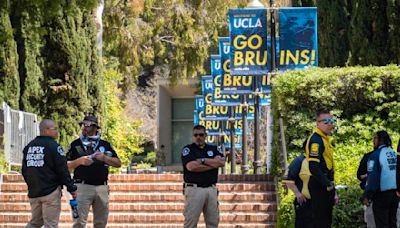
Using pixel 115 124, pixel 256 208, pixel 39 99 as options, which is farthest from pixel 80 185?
pixel 115 124

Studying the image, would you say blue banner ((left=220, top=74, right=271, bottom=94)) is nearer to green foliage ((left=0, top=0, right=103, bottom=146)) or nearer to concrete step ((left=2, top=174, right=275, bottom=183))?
green foliage ((left=0, top=0, right=103, bottom=146))

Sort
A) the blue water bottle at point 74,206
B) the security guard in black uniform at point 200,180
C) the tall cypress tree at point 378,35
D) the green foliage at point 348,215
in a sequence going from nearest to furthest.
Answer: the blue water bottle at point 74,206 → the security guard in black uniform at point 200,180 → the green foliage at point 348,215 → the tall cypress tree at point 378,35

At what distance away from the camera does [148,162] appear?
179 ft

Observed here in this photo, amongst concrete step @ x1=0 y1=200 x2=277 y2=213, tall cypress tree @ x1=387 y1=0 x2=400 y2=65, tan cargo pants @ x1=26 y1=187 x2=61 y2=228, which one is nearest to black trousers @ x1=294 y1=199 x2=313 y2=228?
tan cargo pants @ x1=26 y1=187 x2=61 y2=228

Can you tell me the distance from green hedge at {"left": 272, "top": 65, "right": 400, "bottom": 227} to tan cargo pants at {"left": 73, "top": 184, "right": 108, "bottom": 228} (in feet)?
18.3

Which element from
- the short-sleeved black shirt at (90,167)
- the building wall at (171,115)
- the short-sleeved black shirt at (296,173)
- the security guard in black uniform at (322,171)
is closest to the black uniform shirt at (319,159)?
the security guard in black uniform at (322,171)

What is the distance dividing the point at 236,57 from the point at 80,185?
8007 millimetres

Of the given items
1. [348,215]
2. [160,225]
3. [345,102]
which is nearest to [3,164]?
[160,225]

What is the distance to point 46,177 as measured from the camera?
11.5 metres

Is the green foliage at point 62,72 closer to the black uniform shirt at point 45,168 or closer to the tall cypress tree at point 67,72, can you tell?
the tall cypress tree at point 67,72

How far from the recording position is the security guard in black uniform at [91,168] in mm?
12344

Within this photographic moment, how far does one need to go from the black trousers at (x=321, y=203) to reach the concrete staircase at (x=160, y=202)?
624cm

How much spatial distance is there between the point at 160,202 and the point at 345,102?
400 centimetres

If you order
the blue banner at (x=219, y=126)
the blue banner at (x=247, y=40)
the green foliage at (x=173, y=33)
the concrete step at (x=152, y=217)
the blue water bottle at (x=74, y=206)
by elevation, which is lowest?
the concrete step at (x=152, y=217)
